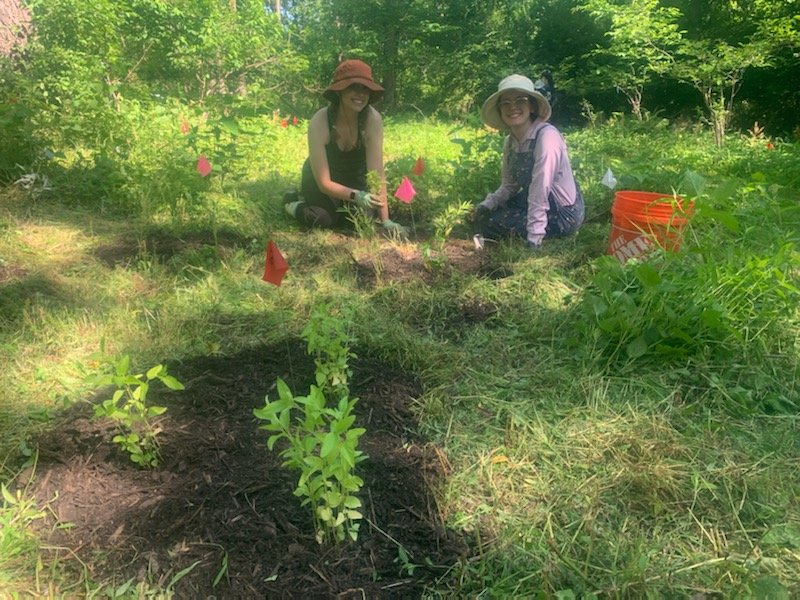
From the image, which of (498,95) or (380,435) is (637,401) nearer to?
(380,435)

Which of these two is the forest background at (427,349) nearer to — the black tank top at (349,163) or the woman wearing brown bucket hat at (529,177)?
the woman wearing brown bucket hat at (529,177)

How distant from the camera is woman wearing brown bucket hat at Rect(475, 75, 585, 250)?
3.37 metres

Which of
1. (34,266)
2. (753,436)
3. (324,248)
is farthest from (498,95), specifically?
(34,266)

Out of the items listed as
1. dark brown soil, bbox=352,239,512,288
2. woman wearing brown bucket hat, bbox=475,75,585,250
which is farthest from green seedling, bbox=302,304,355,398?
woman wearing brown bucket hat, bbox=475,75,585,250

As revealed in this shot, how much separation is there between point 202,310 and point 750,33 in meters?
9.96

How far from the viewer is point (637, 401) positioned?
6.44ft

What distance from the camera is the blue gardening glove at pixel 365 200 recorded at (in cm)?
360

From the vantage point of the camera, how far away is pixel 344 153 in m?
4.05

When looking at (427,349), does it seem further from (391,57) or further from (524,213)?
(391,57)

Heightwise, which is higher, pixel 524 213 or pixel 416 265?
pixel 524 213

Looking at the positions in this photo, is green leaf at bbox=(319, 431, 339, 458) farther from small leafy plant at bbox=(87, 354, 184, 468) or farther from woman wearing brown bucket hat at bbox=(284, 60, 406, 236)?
woman wearing brown bucket hat at bbox=(284, 60, 406, 236)

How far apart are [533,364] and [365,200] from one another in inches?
71.9

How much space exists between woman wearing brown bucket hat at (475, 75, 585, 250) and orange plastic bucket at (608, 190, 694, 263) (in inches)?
17.3

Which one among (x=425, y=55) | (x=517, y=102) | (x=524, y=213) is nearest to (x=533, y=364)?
(x=524, y=213)
